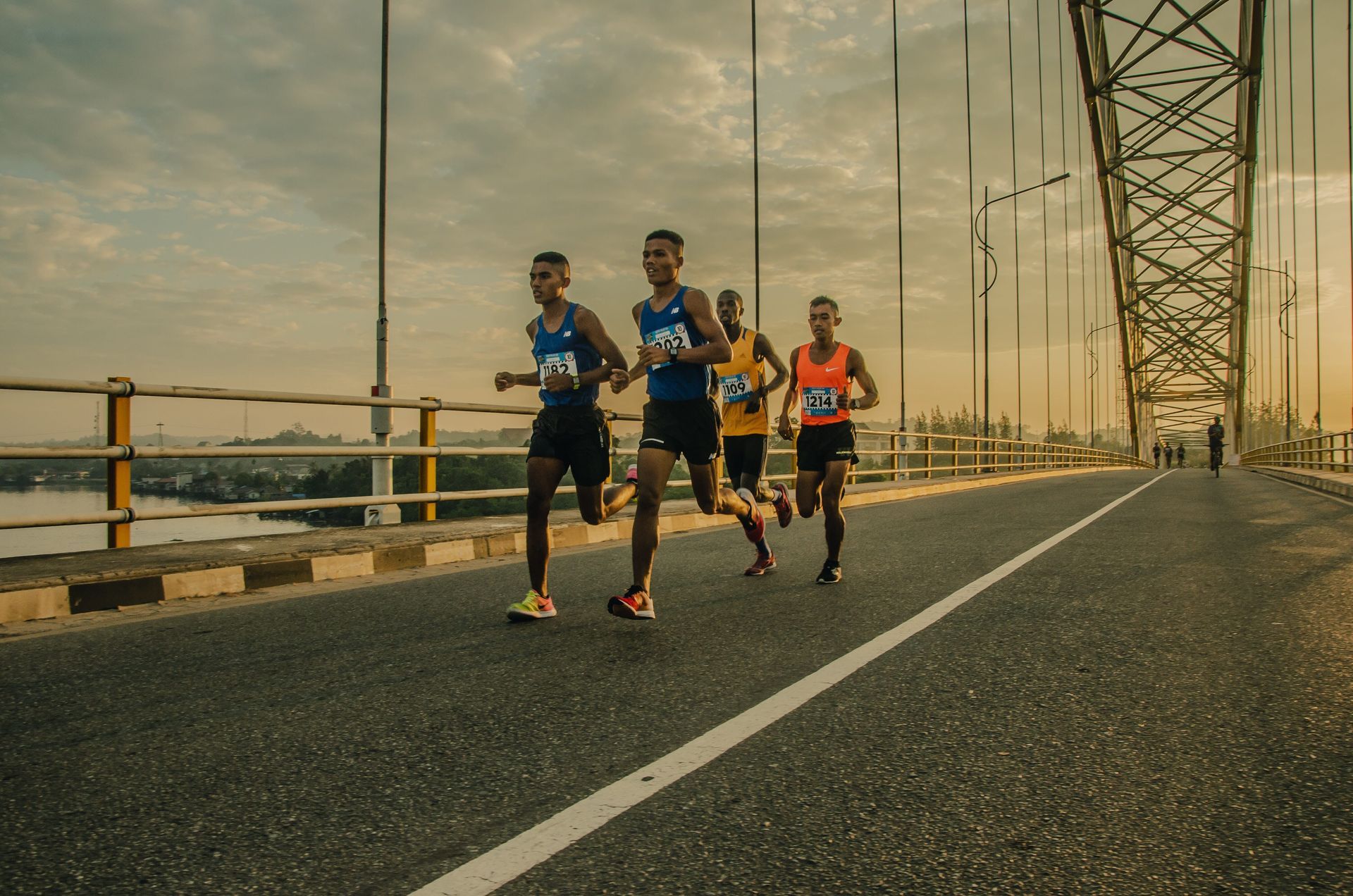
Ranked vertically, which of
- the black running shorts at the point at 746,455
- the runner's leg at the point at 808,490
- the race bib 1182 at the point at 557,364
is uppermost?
the race bib 1182 at the point at 557,364

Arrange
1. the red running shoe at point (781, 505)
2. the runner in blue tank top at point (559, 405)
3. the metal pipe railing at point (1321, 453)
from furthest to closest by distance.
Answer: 1. the metal pipe railing at point (1321, 453)
2. the red running shoe at point (781, 505)
3. the runner in blue tank top at point (559, 405)

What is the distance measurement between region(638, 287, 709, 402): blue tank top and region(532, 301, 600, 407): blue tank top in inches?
12.6

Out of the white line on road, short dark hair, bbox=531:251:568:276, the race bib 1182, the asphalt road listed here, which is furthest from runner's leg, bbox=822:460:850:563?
short dark hair, bbox=531:251:568:276

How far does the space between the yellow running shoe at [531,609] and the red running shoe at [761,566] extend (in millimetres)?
2089

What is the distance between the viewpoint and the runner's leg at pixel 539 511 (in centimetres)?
536

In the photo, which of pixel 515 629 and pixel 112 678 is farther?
pixel 515 629

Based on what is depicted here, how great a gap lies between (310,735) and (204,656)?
59.7 inches

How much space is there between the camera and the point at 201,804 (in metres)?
2.58

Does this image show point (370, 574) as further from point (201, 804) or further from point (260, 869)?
point (260, 869)

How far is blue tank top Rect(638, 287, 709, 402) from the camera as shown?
5305 millimetres

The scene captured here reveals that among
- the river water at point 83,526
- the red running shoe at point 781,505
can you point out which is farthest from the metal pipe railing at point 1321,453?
the river water at point 83,526

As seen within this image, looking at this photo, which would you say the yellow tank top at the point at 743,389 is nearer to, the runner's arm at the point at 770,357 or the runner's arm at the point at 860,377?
the runner's arm at the point at 770,357

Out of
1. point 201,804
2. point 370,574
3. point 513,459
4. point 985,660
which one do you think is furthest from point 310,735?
point 513,459

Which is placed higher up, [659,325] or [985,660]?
[659,325]
